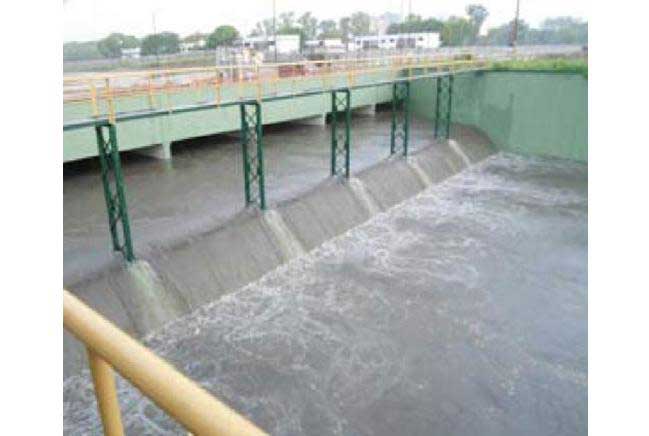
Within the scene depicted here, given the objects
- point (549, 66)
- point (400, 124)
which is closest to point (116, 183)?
point (400, 124)

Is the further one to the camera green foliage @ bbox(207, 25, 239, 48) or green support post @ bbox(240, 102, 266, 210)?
green foliage @ bbox(207, 25, 239, 48)

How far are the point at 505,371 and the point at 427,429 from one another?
173 cm

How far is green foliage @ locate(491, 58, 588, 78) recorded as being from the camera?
18656 millimetres

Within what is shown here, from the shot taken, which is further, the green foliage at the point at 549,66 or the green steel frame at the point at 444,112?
the green steel frame at the point at 444,112

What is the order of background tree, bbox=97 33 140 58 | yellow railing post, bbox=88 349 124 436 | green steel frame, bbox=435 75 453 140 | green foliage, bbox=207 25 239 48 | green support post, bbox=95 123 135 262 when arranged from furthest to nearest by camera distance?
1. green foliage, bbox=207 25 239 48
2. background tree, bbox=97 33 140 58
3. green steel frame, bbox=435 75 453 140
4. green support post, bbox=95 123 135 262
5. yellow railing post, bbox=88 349 124 436

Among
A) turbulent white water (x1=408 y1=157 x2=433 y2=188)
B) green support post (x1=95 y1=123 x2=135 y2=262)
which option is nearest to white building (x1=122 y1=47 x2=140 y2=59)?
turbulent white water (x1=408 y1=157 x2=433 y2=188)

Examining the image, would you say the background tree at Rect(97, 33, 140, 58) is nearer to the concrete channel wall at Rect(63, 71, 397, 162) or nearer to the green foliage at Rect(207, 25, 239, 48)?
the concrete channel wall at Rect(63, 71, 397, 162)

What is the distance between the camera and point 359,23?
6569 cm

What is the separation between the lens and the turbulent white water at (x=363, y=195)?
1323 cm

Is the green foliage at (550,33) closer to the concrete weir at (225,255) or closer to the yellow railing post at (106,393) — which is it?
the concrete weir at (225,255)

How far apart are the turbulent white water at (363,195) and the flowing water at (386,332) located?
0.44ft

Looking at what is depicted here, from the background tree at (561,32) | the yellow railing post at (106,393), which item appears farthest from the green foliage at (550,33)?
the yellow railing post at (106,393)

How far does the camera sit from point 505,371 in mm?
7445

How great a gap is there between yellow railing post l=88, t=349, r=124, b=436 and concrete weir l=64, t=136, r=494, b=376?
5.30m
